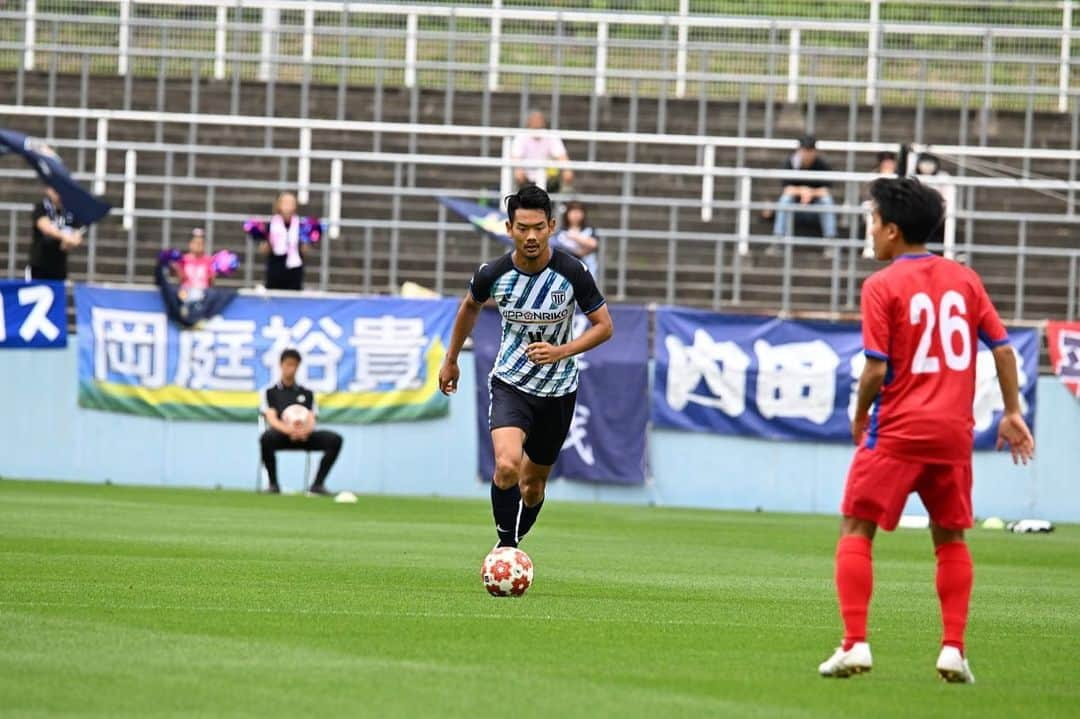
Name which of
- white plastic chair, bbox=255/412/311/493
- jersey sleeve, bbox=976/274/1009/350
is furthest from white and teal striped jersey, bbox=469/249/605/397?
white plastic chair, bbox=255/412/311/493

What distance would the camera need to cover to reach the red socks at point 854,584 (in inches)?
311

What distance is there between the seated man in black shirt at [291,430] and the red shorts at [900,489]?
1540cm

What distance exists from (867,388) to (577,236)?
642 inches

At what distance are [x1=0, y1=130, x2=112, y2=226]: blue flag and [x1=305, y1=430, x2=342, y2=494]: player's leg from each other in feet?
13.5

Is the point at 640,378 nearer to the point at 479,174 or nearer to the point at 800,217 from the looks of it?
the point at 800,217

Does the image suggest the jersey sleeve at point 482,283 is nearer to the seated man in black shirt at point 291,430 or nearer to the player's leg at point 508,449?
the player's leg at point 508,449

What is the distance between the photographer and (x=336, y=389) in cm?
2436

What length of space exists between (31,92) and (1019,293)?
1503cm

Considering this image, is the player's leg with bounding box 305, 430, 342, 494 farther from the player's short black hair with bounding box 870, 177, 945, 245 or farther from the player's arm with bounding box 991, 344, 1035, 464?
the player's short black hair with bounding box 870, 177, 945, 245

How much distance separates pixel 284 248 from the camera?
80.8ft

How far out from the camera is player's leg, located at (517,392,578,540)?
40.8 feet

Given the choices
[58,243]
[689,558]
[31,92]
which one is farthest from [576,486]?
[31,92]

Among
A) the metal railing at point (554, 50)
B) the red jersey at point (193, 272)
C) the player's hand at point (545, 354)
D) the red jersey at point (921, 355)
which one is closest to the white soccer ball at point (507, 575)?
the player's hand at point (545, 354)

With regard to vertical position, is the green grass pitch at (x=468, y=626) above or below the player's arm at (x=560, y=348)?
below
